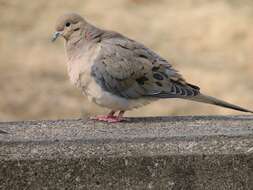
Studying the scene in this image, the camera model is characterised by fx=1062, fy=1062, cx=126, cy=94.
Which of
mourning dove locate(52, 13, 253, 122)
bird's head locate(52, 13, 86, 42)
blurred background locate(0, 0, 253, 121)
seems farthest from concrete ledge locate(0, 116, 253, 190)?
blurred background locate(0, 0, 253, 121)

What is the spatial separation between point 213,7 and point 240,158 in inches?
328

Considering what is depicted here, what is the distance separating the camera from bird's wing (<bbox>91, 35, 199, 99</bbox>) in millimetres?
6402

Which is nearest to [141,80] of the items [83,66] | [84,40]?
[83,66]

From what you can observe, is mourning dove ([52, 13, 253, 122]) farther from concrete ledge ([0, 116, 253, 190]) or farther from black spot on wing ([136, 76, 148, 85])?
concrete ledge ([0, 116, 253, 190])

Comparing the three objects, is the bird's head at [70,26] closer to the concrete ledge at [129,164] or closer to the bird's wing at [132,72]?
the bird's wing at [132,72]

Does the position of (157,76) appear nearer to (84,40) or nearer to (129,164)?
(84,40)

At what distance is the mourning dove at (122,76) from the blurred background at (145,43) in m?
2.51

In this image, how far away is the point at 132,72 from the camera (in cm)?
643

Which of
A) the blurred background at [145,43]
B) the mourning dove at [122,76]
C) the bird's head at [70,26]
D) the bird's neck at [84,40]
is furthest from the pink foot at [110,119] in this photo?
the blurred background at [145,43]

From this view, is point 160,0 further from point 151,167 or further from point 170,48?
point 151,167

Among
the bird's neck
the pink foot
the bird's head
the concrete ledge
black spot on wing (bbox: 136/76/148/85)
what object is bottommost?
the concrete ledge

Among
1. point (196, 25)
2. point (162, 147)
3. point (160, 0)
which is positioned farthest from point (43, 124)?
point (160, 0)

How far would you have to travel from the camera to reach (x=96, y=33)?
6.63 meters

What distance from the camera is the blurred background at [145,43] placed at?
33.6 feet
